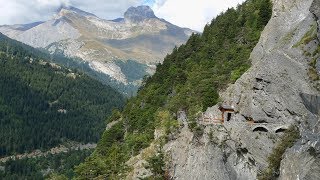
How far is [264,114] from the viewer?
61.4 metres

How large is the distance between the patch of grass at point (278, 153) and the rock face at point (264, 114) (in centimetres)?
129

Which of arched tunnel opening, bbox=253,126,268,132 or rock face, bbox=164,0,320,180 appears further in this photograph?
arched tunnel opening, bbox=253,126,268,132

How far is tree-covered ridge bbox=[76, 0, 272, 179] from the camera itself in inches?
3282

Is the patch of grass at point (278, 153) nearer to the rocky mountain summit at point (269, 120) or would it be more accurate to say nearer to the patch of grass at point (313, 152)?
the rocky mountain summit at point (269, 120)

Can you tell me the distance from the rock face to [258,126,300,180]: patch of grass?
129 cm

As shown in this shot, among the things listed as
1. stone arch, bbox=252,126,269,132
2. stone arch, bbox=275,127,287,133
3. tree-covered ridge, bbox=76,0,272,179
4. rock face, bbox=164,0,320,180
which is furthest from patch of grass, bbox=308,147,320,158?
tree-covered ridge, bbox=76,0,272,179

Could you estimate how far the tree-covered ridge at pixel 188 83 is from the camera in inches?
3282

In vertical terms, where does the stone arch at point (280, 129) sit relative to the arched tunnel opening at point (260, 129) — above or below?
above

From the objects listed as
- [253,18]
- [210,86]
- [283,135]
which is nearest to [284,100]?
[283,135]

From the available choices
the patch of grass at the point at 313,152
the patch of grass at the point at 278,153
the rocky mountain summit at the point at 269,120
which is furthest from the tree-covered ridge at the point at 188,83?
the patch of grass at the point at 313,152

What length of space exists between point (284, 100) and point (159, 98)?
2326 inches

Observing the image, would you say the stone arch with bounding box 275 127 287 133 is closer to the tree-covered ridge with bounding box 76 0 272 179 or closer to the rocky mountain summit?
the rocky mountain summit

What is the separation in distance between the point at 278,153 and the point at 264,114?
33.4 ft

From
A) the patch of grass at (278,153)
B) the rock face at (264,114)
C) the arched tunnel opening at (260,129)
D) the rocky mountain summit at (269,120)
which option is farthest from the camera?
the arched tunnel opening at (260,129)
